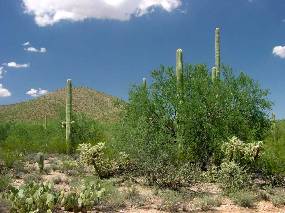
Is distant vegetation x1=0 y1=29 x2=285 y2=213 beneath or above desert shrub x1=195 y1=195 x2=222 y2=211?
above

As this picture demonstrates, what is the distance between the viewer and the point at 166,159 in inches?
622

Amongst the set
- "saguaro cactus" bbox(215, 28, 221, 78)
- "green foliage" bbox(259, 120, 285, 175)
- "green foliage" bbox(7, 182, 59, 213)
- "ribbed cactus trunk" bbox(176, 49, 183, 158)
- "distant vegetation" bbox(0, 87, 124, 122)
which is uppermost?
"distant vegetation" bbox(0, 87, 124, 122)

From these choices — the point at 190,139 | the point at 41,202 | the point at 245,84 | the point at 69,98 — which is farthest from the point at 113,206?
the point at 69,98

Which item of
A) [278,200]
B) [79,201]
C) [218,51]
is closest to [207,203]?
[278,200]

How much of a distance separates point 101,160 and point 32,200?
6.37 m

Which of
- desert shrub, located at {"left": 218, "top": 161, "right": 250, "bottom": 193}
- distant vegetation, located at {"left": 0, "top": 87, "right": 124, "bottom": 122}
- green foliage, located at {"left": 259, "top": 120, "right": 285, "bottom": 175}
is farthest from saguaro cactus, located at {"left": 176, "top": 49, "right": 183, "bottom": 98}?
distant vegetation, located at {"left": 0, "top": 87, "right": 124, "bottom": 122}

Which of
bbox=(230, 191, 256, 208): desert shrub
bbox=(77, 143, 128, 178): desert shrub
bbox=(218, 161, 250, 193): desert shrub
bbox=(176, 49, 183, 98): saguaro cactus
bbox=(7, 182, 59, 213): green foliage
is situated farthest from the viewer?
bbox=(176, 49, 183, 98): saguaro cactus

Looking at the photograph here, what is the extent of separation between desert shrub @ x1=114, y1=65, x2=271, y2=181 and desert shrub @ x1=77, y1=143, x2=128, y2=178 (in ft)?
1.89

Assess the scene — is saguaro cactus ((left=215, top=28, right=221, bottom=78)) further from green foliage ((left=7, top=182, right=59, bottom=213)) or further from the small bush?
green foliage ((left=7, top=182, right=59, bottom=213))

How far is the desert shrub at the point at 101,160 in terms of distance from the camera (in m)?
17.2

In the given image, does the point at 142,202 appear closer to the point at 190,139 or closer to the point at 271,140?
the point at 190,139

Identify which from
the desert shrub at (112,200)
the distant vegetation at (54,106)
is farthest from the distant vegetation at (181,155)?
the distant vegetation at (54,106)

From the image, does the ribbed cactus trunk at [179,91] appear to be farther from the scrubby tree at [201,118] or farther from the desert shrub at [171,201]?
the desert shrub at [171,201]

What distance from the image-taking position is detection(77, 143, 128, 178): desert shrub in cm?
1722
